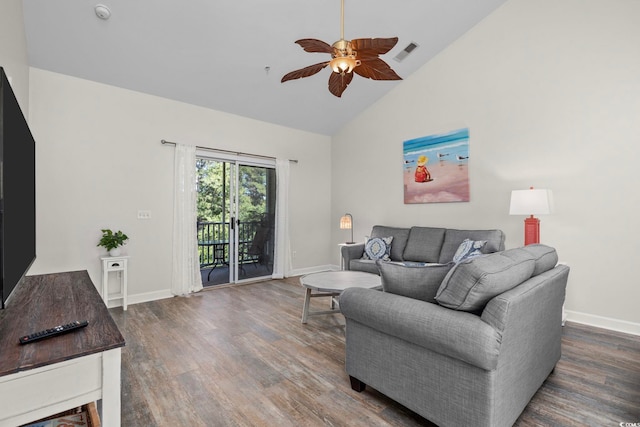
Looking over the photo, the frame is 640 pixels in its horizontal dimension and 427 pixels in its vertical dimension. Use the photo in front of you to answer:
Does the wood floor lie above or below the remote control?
below

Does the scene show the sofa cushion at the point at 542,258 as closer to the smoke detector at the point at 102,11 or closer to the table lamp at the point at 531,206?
the table lamp at the point at 531,206

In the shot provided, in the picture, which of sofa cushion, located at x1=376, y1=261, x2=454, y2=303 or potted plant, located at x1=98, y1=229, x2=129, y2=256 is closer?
sofa cushion, located at x1=376, y1=261, x2=454, y2=303

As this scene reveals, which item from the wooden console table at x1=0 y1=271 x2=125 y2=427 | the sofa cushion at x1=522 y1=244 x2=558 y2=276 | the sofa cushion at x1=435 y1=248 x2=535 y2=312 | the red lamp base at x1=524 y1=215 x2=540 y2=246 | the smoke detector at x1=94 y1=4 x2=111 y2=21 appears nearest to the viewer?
the wooden console table at x1=0 y1=271 x2=125 y2=427

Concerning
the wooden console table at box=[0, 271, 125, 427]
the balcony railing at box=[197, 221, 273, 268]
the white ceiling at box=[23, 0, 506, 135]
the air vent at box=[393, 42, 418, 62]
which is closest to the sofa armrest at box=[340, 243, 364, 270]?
the balcony railing at box=[197, 221, 273, 268]

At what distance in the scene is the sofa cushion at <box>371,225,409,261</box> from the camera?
14.6 ft

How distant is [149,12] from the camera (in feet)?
9.82

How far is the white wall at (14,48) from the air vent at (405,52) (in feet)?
12.7

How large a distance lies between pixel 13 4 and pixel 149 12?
1020 millimetres

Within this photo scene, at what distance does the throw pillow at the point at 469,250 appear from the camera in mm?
3563

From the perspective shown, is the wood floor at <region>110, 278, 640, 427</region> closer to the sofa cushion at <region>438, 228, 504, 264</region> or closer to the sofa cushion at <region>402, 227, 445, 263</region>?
the sofa cushion at <region>438, 228, 504, 264</region>

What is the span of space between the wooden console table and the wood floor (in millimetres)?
850

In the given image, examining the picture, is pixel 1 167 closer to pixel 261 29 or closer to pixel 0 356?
pixel 0 356

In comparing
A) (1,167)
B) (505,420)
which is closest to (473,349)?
(505,420)

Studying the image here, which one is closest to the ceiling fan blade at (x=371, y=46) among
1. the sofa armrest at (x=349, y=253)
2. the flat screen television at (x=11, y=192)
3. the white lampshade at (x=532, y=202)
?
the flat screen television at (x=11, y=192)
